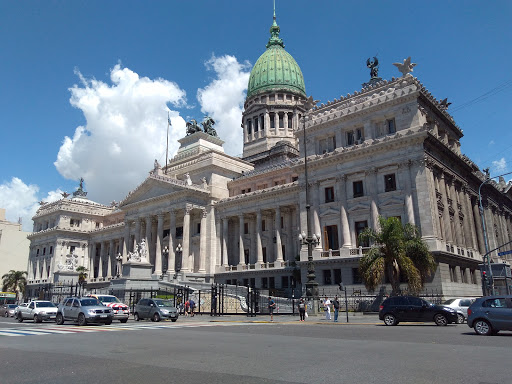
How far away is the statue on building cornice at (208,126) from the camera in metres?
75.0

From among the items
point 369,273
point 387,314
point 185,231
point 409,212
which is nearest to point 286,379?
point 387,314

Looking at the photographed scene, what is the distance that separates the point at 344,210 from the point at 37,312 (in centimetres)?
2854

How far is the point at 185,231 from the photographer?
58.2 metres

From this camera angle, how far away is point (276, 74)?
288ft

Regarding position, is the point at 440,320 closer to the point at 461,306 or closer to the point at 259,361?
the point at 461,306

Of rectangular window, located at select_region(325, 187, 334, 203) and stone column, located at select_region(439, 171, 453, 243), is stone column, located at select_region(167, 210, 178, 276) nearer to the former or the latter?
rectangular window, located at select_region(325, 187, 334, 203)

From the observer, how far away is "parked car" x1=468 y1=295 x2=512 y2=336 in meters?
16.6

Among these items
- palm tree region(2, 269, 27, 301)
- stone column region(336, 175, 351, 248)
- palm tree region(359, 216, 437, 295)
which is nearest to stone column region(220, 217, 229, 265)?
stone column region(336, 175, 351, 248)

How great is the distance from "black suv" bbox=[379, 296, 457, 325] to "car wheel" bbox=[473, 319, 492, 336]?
5.59 meters

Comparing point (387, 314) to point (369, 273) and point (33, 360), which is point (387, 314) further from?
point (33, 360)

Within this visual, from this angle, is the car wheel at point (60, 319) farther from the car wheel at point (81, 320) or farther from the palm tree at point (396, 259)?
the palm tree at point (396, 259)

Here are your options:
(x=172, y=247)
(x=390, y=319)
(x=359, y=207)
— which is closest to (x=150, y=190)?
(x=172, y=247)

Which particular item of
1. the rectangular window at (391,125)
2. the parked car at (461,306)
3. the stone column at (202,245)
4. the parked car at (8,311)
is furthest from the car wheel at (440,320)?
the stone column at (202,245)

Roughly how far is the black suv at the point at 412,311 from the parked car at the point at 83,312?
15656 mm
